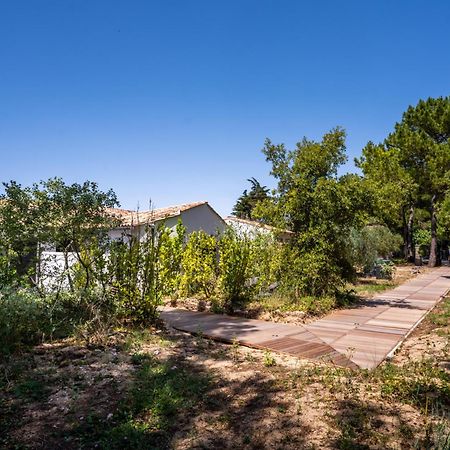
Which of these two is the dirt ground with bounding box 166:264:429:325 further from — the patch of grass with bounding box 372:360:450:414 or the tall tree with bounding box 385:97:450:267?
the tall tree with bounding box 385:97:450:267

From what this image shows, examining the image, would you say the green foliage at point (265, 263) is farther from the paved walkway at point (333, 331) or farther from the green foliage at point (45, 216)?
the green foliage at point (45, 216)

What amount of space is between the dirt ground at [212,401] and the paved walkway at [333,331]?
40 centimetres

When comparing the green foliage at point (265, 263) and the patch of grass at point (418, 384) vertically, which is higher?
the green foliage at point (265, 263)

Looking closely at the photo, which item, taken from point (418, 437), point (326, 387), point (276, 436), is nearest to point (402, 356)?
point (326, 387)

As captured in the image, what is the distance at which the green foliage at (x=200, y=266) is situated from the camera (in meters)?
9.88

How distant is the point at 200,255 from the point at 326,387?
6.53 meters

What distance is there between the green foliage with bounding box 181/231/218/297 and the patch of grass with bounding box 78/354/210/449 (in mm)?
5201

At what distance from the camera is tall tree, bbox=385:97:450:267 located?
23812 mm

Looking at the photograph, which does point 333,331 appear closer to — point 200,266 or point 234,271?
point 234,271

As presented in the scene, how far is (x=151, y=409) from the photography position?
351cm

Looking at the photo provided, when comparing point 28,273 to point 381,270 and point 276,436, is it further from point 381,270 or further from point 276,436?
point 381,270

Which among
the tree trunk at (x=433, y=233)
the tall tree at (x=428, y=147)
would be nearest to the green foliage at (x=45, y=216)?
the tall tree at (x=428, y=147)

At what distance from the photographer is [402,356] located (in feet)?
17.8

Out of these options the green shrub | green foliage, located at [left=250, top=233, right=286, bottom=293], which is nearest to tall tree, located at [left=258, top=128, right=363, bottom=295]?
green foliage, located at [left=250, top=233, right=286, bottom=293]
